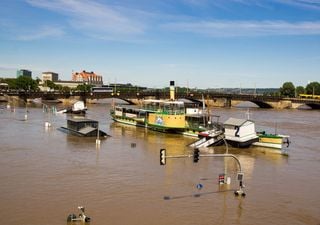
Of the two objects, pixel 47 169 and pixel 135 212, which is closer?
pixel 135 212

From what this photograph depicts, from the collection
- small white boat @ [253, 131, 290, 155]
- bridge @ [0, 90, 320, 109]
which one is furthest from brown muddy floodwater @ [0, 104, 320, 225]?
bridge @ [0, 90, 320, 109]

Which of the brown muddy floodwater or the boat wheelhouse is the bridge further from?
the brown muddy floodwater

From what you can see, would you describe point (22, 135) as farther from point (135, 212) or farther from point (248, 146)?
point (135, 212)

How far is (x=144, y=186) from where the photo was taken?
29297 mm

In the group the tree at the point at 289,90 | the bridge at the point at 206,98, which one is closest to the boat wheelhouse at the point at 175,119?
the bridge at the point at 206,98

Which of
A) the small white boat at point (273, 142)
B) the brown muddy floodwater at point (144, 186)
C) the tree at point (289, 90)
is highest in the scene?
the tree at point (289, 90)

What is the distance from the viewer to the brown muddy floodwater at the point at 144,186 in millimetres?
23297

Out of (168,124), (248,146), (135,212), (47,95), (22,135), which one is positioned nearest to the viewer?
(135,212)

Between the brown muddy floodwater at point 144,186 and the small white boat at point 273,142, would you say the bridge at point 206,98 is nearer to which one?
the small white boat at point 273,142

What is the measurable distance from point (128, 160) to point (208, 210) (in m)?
15.8

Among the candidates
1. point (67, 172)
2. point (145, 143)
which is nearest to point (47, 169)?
point (67, 172)

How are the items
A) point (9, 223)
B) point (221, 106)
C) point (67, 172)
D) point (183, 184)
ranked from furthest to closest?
point (221, 106), point (67, 172), point (183, 184), point (9, 223)

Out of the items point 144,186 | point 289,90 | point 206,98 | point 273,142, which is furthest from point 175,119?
point 289,90

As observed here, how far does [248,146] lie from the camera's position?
48.9m
